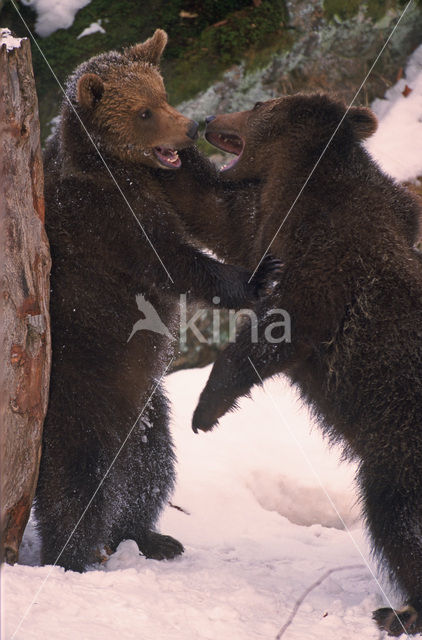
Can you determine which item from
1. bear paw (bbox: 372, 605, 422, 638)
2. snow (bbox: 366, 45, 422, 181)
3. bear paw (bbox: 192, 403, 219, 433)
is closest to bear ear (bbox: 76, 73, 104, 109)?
bear paw (bbox: 192, 403, 219, 433)

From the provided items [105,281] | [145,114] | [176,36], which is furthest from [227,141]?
[176,36]

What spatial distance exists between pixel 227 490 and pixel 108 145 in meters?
2.79

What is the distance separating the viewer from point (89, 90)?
415 centimetres

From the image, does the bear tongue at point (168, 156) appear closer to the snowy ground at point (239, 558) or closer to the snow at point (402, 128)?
the snowy ground at point (239, 558)

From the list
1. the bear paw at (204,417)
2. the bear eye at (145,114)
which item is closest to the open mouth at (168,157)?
the bear eye at (145,114)

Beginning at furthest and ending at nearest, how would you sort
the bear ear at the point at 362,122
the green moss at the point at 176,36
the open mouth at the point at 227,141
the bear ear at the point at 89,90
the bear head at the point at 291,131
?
the green moss at the point at 176,36 → the open mouth at the point at 227,141 → the bear ear at the point at 362,122 → the bear head at the point at 291,131 → the bear ear at the point at 89,90

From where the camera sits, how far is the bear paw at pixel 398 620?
3545 millimetres

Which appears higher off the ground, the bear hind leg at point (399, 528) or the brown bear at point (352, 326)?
the brown bear at point (352, 326)

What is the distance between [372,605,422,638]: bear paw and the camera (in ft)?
11.6

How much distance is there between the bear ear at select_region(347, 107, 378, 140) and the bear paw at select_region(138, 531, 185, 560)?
2638 millimetres

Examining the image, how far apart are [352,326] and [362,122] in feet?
4.62

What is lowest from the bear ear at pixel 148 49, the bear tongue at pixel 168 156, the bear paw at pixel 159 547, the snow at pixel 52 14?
the bear paw at pixel 159 547

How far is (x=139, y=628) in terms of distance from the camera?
3.00 m

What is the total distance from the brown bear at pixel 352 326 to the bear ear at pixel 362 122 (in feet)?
0.16
